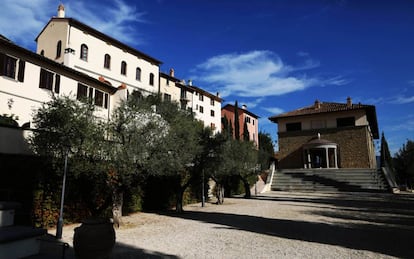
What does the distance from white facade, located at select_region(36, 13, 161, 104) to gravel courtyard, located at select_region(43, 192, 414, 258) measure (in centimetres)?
1307

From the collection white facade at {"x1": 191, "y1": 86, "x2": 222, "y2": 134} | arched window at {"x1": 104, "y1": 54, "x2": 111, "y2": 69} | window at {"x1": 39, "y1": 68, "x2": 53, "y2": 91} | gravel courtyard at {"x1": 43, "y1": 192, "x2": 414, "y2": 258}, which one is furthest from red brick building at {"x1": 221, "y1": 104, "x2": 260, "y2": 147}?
gravel courtyard at {"x1": 43, "y1": 192, "x2": 414, "y2": 258}

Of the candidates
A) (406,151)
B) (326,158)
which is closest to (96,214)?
(326,158)

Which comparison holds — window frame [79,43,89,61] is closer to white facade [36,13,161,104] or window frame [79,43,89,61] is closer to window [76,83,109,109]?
white facade [36,13,161,104]

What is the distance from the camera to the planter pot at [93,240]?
18.2 ft

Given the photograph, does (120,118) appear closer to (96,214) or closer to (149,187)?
(96,214)

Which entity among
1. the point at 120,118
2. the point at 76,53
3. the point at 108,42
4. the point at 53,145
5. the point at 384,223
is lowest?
the point at 384,223

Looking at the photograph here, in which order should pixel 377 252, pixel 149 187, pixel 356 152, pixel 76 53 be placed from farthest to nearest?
pixel 356 152, pixel 76 53, pixel 149 187, pixel 377 252

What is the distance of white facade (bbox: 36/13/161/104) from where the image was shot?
974 inches

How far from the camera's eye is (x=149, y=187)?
15.7 metres

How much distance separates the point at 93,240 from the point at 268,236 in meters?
5.35

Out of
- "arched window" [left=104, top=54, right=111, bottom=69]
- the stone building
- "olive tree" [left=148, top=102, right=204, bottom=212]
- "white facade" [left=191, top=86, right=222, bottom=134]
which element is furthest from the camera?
"white facade" [left=191, top=86, right=222, bottom=134]

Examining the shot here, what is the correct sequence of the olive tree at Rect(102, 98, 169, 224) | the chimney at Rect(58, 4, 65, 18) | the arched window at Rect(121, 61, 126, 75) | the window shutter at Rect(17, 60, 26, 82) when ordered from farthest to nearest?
the arched window at Rect(121, 61, 126, 75) → the chimney at Rect(58, 4, 65, 18) → the window shutter at Rect(17, 60, 26, 82) → the olive tree at Rect(102, 98, 169, 224)

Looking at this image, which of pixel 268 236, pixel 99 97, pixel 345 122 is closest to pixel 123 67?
pixel 99 97

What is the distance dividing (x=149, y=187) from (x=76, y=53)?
15.6 metres
